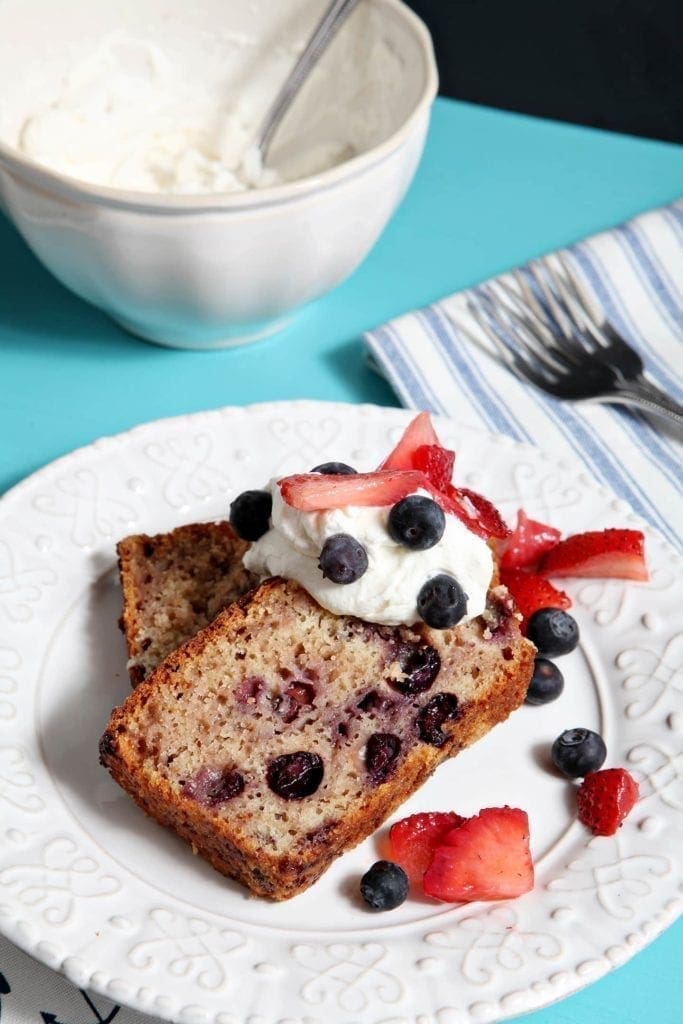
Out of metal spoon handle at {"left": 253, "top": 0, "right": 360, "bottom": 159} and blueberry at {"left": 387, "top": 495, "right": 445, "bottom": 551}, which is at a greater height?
metal spoon handle at {"left": 253, "top": 0, "right": 360, "bottom": 159}

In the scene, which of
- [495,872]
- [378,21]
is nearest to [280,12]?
[378,21]

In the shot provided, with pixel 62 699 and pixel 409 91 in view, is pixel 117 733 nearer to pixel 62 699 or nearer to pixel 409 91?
pixel 62 699

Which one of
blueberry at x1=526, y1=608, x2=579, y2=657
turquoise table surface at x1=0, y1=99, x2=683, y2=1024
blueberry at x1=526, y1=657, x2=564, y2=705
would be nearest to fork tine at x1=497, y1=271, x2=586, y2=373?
turquoise table surface at x1=0, y1=99, x2=683, y2=1024

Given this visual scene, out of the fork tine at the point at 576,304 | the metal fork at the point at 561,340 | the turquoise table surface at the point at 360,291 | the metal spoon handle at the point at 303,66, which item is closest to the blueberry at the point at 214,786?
the turquoise table surface at the point at 360,291

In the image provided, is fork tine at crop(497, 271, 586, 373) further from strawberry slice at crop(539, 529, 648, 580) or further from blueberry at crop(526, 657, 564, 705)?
blueberry at crop(526, 657, 564, 705)

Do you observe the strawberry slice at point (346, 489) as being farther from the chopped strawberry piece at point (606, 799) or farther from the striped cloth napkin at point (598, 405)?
the striped cloth napkin at point (598, 405)

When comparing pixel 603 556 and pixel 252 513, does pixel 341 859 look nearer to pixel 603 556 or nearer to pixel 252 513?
pixel 252 513

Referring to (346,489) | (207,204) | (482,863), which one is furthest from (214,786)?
(207,204)
